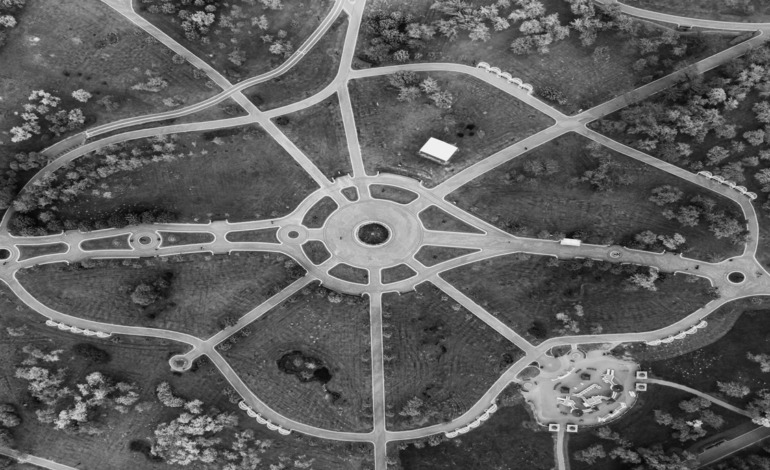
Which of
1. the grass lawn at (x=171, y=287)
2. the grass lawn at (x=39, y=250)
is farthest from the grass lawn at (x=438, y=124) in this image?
the grass lawn at (x=39, y=250)

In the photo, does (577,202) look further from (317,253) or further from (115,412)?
(115,412)

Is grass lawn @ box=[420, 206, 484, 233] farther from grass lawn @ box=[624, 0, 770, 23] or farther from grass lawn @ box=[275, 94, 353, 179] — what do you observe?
grass lawn @ box=[624, 0, 770, 23]

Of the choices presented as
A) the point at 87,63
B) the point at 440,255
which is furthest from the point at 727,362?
the point at 87,63

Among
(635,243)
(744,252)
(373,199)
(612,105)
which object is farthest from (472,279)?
(744,252)

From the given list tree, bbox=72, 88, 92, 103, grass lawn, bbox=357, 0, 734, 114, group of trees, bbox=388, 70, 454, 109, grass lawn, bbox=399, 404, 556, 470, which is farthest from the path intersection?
tree, bbox=72, 88, 92, 103

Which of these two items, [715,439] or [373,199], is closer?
[715,439]

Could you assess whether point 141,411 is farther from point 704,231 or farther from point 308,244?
point 704,231

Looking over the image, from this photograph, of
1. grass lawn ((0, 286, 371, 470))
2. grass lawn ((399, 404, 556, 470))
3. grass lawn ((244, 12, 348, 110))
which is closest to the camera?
grass lawn ((399, 404, 556, 470))
